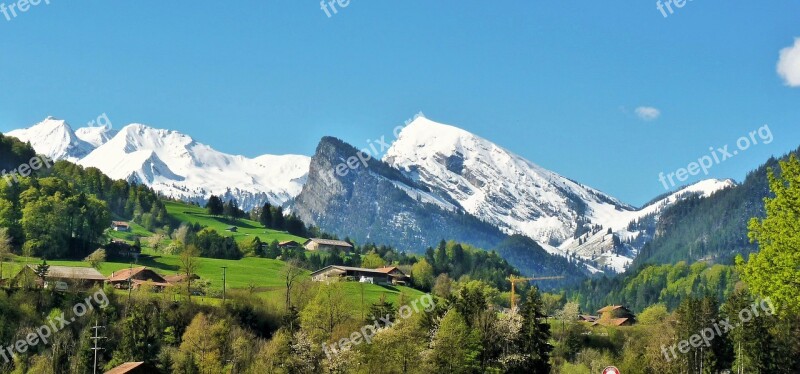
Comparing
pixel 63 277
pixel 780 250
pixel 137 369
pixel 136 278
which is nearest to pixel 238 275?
pixel 136 278

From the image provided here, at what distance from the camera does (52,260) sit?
173250 mm

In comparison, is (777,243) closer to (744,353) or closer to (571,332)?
(744,353)

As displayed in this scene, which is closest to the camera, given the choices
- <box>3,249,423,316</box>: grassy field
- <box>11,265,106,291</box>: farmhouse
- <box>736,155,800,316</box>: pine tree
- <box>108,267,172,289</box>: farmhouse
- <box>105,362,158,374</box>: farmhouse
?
<box>736,155,800,316</box>: pine tree

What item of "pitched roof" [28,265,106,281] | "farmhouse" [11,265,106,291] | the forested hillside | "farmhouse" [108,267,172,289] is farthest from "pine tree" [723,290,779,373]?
the forested hillside

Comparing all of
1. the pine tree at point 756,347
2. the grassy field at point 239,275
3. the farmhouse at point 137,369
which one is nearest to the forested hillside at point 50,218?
the grassy field at point 239,275

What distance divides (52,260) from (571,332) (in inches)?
3016

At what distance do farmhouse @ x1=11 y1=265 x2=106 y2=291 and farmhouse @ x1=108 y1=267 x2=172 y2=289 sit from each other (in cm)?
248

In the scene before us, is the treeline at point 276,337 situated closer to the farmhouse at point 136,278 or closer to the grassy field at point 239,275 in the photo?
the grassy field at point 239,275

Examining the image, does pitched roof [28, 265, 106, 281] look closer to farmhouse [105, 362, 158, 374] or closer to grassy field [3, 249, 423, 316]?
grassy field [3, 249, 423, 316]

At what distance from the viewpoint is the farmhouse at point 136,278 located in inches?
6122

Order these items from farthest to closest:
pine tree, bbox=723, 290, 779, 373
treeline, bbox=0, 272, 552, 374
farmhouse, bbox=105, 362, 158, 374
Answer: pine tree, bbox=723, 290, 779, 373 → treeline, bbox=0, 272, 552, 374 → farmhouse, bbox=105, 362, 158, 374

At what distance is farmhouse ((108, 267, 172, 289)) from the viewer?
156 metres

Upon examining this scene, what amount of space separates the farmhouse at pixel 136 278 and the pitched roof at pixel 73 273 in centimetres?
240

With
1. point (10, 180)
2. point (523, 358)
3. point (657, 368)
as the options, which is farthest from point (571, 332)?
point (10, 180)
